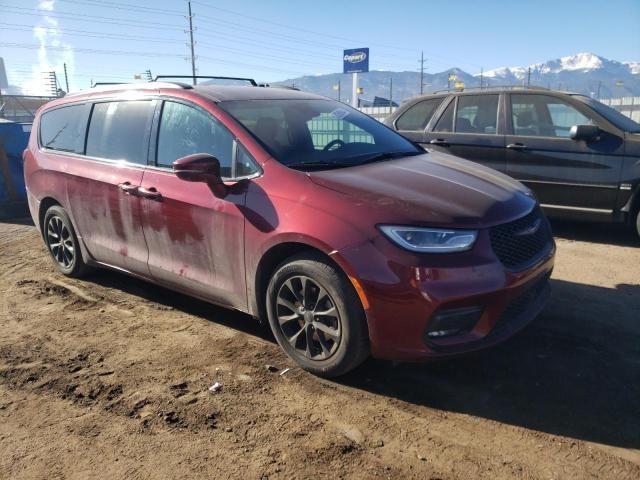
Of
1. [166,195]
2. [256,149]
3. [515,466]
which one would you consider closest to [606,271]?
[515,466]

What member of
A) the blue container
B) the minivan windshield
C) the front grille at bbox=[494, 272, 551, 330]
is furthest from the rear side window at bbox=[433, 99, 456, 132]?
the blue container

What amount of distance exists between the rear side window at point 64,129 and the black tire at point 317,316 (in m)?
2.69

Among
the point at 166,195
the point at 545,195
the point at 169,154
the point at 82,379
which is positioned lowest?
the point at 82,379

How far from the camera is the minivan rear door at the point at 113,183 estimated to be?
4.02 metres

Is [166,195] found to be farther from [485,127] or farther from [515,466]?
[485,127]

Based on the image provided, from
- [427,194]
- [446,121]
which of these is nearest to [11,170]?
[446,121]

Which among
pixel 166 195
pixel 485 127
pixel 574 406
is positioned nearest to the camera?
pixel 574 406

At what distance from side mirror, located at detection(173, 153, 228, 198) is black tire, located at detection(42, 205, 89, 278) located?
7.07 ft

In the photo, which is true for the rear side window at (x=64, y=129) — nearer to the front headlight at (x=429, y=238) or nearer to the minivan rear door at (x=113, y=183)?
the minivan rear door at (x=113, y=183)

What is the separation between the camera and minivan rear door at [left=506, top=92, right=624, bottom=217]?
5.70 metres

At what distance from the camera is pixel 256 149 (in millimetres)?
3330

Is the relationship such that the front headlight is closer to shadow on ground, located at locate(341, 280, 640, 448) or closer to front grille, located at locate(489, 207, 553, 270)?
front grille, located at locate(489, 207, 553, 270)

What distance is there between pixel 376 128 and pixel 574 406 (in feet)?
8.41

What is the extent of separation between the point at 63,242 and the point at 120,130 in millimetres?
1522
